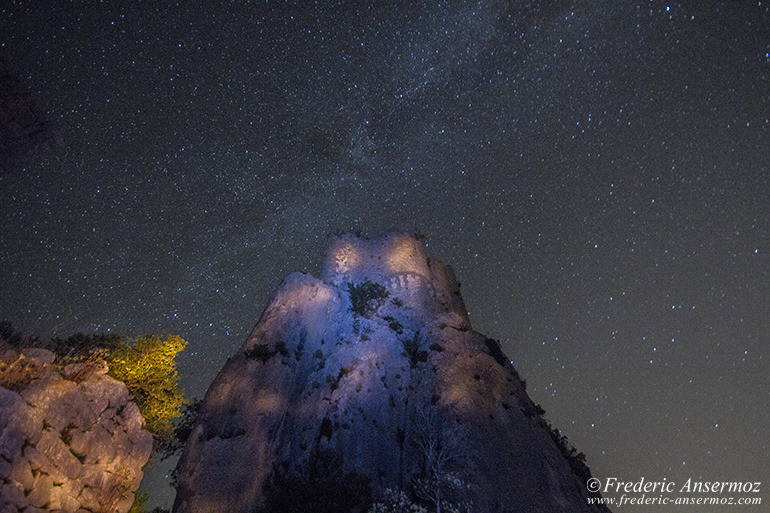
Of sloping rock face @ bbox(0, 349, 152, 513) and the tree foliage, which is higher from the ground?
the tree foliage

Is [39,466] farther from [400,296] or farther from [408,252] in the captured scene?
[408,252]

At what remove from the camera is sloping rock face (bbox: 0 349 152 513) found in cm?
1016

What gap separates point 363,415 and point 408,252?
1770cm

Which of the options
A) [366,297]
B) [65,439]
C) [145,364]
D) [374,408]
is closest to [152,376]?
[145,364]

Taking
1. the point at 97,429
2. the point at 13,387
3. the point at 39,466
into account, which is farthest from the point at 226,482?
the point at 13,387

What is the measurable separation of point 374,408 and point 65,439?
15.6 m

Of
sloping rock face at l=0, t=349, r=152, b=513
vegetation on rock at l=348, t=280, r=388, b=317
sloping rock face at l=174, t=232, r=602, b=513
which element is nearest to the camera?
sloping rock face at l=0, t=349, r=152, b=513

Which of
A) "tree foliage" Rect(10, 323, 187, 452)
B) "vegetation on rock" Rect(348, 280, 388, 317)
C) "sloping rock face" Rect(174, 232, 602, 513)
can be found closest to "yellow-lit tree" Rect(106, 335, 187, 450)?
"tree foliage" Rect(10, 323, 187, 452)

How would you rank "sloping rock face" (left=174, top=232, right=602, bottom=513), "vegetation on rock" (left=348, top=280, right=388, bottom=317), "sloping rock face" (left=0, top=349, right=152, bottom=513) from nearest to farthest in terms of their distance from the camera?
"sloping rock face" (left=0, top=349, right=152, bottom=513)
"sloping rock face" (left=174, top=232, right=602, bottom=513)
"vegetation on rock" (left=348, top=280, right=388, bottom=317)

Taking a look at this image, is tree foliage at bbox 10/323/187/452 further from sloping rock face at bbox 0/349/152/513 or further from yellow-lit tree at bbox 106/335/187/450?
sloping rock face at bbox 0/349/152/513

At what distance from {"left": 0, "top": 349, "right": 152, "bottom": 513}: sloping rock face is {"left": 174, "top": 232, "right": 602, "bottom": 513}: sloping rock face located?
569 cm

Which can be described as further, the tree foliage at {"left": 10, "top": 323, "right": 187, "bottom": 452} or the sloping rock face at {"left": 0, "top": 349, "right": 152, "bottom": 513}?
the tree foliage at {"left": 10, "top": 323, "right": 187, "bottom": 452}

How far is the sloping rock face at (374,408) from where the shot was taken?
57.1 feet

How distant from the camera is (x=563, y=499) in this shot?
16.4 m
